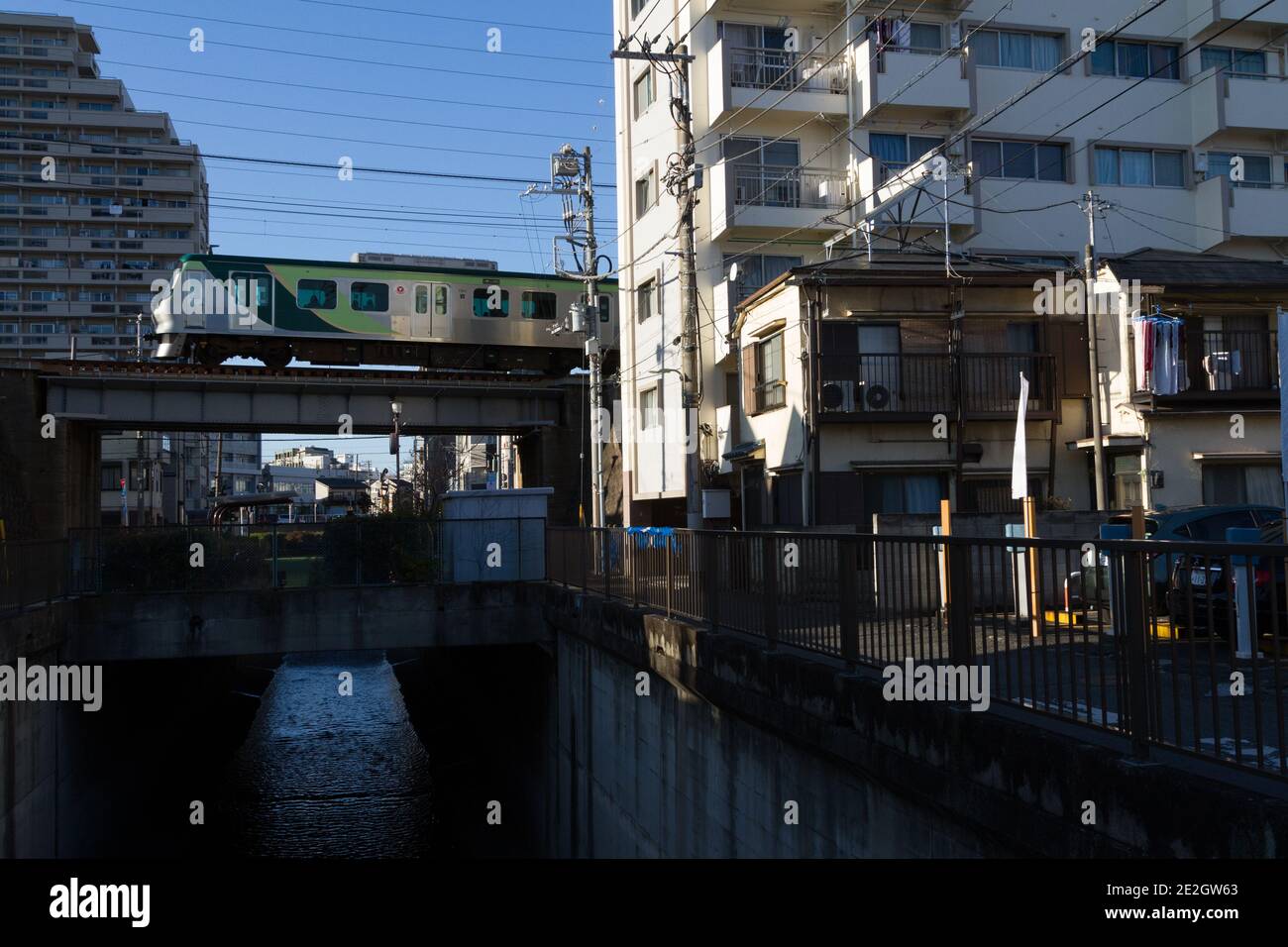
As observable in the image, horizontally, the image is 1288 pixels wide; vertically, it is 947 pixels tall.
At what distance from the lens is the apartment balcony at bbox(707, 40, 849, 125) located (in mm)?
28828

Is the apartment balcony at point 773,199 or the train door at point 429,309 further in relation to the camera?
the train door at point 429,309

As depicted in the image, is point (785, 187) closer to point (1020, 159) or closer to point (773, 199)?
point (773, 199)

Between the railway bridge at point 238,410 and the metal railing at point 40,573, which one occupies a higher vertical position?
the railway bridge at point 238,410

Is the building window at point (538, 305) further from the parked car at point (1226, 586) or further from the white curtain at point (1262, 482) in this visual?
the parked car at point (1226, 586)

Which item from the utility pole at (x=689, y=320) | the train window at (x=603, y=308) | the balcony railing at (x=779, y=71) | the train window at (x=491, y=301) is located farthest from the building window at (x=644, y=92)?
the utility pole at (x=689, y=320)

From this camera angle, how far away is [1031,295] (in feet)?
74.8

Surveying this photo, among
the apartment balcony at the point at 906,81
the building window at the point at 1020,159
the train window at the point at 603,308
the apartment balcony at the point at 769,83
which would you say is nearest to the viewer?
the apartment balcony at the point at 769,83

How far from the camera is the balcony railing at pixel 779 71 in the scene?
29406 millimetres

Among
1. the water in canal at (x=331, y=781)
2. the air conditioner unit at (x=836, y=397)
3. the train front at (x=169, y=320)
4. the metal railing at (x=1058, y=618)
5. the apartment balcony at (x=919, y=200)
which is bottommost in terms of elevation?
the water in canal at (x=331, y=781)

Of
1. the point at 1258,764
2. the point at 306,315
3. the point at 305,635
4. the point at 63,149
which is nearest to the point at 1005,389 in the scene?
the point at 305,635

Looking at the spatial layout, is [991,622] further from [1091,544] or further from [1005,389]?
[1005,389]

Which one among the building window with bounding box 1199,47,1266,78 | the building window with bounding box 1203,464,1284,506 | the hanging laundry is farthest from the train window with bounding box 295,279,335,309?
the building window with bounding box 1199,47,1266,78

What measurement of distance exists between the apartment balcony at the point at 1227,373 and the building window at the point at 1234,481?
1.32 meters
